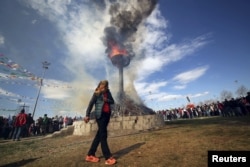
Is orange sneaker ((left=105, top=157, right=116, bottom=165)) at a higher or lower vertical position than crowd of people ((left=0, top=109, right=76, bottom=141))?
lower

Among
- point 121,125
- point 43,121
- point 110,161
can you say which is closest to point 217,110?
point 121,125

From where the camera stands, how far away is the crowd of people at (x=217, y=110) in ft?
60.1

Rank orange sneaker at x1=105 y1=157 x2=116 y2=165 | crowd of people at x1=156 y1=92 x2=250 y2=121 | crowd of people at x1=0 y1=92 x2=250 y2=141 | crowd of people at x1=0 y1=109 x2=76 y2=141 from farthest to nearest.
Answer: crowd of people at x1=156 y1=92 x2=250 y2=121, crowd of people at x1=0 y1=109 x2=76 y2=141, crowd of people at x1=0 y1=92 x2=250 y2=141, orange sneaker at x1=105 y1=157 x2=116 y2=165

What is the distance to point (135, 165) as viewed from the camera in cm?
397

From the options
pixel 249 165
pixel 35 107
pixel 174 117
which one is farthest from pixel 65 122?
pixel 249 165

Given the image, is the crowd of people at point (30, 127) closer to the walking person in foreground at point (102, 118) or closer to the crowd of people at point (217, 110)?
the walking person in foreground at point (102, 118)

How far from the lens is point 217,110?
2795cm

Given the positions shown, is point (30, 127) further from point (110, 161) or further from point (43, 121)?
point (110, 161)

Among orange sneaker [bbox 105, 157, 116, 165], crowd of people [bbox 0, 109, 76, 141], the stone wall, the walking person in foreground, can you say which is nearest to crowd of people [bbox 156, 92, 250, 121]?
the stone wall

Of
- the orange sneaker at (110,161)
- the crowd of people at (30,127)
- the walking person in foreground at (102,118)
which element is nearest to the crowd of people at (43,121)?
the crowd of people at (30,127)

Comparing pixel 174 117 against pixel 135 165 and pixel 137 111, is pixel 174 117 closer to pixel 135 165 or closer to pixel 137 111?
pixel 137 111

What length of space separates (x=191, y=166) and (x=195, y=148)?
1448 mm

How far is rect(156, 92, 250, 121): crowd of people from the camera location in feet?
60.1

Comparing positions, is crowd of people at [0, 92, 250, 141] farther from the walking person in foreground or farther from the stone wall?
the walking person in foreground
